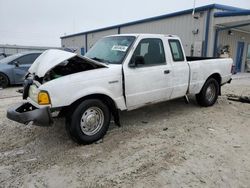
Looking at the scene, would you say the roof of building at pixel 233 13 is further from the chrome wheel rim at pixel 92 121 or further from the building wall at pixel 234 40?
the chrome wheel rim at pixel 92 121

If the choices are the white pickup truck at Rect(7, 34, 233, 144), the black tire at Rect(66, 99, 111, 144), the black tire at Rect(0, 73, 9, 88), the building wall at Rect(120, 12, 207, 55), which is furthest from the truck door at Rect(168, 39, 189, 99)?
the building wall at Rect(120, 12, 207, 55)

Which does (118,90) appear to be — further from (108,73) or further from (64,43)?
(64,43)

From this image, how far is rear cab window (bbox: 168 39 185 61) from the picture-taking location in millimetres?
5004

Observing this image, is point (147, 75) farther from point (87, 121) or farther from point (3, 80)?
point (3, 80)

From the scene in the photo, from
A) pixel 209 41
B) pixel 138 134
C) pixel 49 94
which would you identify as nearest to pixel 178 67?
pixel 138 134

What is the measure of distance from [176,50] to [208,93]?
1854mm

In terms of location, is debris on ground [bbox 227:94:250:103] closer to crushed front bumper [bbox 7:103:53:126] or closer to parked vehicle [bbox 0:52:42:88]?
crushed front bumper [bbox 7:103:53:126]

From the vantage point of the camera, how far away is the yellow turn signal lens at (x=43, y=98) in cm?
327

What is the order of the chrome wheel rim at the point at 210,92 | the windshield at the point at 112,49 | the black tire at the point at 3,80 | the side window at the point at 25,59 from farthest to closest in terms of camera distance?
1. the side window at the point at 25,59
2. the black tire at the point at 3,80
3. the chrome wheel rim at the point at 210,92
4. the windshield at the point at 112,49

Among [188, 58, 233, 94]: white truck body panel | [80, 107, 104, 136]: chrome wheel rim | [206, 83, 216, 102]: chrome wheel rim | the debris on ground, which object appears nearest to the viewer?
[80, 107, 104, 136]: chrome wheel rim

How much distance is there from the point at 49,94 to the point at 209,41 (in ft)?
40.3

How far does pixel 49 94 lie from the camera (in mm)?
3258

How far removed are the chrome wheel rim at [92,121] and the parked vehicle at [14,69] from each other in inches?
257

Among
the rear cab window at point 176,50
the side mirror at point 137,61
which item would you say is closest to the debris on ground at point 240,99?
the rear cab window at point 176,50
